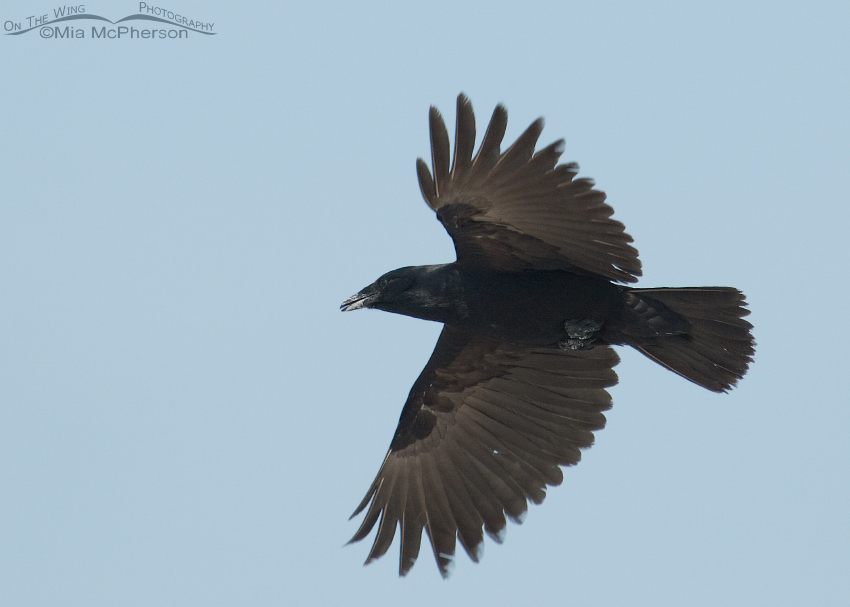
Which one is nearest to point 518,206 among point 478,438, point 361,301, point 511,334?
point 511,334

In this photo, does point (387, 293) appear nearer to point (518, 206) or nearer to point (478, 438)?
point (518, 206)

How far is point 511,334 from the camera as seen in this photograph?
9.29 m

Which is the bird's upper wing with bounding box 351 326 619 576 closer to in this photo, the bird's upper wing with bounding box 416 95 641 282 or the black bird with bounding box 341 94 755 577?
the black bird with bounding box 341 94 755 577

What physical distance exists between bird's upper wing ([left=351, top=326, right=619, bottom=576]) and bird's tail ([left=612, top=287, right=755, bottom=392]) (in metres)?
0.69

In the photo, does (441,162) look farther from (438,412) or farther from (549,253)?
(438,412)

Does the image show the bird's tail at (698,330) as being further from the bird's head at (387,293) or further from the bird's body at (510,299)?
the bird's head at (387,293)

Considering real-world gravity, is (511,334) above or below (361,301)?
below

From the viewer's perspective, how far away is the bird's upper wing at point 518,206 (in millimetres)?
8031

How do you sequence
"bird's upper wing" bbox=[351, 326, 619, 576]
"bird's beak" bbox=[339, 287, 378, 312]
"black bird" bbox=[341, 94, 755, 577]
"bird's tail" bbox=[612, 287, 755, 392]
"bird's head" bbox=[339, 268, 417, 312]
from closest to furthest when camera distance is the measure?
1. "black bird" bbox=[341, 94, 755, 577]
2. "bird's tail" bbox=[612, 287, 755, 392]
3. "bird's head" bbox=[339, 268, 417, 312]
4. "bird's beak" bbox=[339, 287, 378, 312]
5. "bird's upper wing" bbox=[351, 326, 619, 576]

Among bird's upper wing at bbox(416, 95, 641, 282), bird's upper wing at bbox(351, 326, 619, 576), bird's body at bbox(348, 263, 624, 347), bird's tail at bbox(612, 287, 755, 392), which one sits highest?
bird's upper wing at bbox(416, 95, 641, 282)

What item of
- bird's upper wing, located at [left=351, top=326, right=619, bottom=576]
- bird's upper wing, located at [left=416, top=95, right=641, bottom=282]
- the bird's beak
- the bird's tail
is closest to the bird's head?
the bird's beak

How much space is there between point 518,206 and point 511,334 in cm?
131

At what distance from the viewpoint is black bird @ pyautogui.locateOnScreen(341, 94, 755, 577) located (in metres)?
8.30

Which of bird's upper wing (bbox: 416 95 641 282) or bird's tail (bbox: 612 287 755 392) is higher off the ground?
bird's upper wing (bbox: 416 95 641 282)
